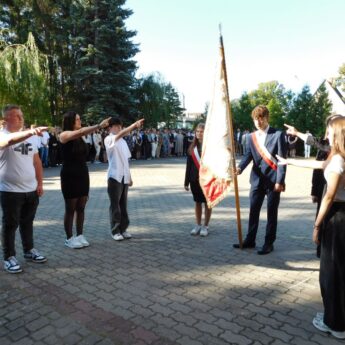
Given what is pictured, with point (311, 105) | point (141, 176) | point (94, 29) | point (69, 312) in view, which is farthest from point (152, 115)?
point (69, 312)

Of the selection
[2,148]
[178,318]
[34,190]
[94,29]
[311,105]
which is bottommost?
[178,318]

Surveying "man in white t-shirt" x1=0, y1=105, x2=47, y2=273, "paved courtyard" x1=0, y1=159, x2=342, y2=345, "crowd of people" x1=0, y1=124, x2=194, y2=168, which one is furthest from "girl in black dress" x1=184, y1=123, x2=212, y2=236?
"crowd of people" x1=0, y1=124, x2=194, y2=168

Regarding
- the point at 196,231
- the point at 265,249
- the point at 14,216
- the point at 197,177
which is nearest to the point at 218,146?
the point at 197,177

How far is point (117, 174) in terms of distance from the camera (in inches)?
237

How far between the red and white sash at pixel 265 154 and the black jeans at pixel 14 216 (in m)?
3.18

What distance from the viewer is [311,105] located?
25.2 m

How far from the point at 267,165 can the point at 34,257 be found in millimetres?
3496

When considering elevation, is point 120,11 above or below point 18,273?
above

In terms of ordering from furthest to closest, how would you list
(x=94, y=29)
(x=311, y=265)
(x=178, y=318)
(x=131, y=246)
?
(x=94, y=29) → (x=131, y=246) → (x=311, y=265) → (x=178, y=318)

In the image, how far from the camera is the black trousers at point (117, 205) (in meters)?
6.05

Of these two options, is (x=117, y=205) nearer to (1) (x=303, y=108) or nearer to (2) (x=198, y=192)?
(2) (x=198, y=192)

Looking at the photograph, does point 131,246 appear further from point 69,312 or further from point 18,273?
point 69,312

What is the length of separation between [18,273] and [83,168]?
1.67m

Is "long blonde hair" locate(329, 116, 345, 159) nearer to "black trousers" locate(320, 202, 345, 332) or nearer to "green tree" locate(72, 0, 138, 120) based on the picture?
"black trousers" locate(320, 202, 345, 332)
